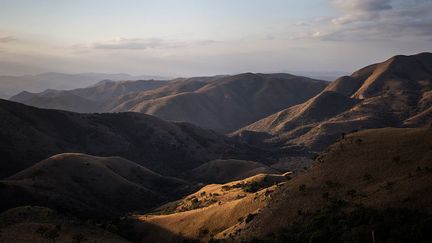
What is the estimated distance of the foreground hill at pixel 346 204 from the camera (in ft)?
82.9

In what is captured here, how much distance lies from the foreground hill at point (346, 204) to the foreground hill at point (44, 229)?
266 inches

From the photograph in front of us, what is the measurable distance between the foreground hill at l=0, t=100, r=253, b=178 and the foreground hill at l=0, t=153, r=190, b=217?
1929 cm

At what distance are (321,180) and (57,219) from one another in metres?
27.0

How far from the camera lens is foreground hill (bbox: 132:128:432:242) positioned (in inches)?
995

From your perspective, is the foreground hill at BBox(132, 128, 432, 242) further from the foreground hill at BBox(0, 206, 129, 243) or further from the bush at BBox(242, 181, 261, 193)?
the bush at BBox(242, 181, 261, 193)

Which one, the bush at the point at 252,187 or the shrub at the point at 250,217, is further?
the bush at the point at 252,187

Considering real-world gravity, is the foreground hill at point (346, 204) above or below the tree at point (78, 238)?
above

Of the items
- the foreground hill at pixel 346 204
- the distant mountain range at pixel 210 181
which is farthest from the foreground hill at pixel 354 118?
the foreground hill at pixel 346 204

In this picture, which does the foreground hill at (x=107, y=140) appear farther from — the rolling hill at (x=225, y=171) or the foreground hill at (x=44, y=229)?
the foreground hill at (x=44, y=229)

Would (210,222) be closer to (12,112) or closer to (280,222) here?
(280,222)

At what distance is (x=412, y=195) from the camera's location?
27281mm

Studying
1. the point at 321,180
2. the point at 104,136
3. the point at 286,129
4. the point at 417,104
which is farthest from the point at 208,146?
the point at 321,180

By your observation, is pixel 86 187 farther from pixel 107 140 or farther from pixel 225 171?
pixel 107 140

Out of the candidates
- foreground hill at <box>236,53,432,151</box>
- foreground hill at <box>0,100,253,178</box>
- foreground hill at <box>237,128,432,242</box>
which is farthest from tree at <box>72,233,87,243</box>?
foreground hill at <box>236,53,432,151</box>
